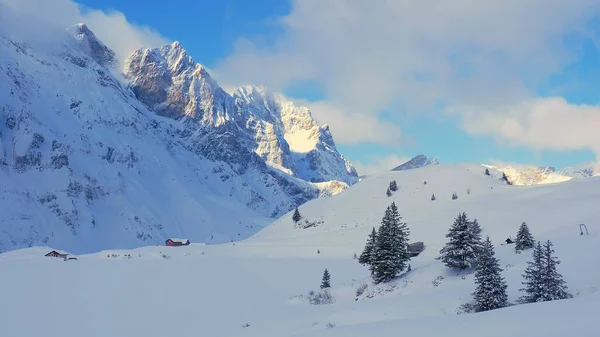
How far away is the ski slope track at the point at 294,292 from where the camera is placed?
1416 cm

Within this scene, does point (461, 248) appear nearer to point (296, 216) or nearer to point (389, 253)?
point (389, 253)

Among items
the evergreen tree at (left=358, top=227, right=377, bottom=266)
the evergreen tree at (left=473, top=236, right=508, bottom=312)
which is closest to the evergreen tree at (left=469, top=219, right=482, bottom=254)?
the evergreen tree at (left=473, top=236, right=508, bottom=312)

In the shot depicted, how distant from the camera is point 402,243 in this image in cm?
3198

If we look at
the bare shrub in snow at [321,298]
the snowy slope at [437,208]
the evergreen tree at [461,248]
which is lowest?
the bare shrub in snow at [321,298]

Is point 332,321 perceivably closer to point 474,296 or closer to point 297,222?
point 474,296

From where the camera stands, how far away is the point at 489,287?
19875 mm

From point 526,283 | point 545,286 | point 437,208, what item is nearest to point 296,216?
point 437,208

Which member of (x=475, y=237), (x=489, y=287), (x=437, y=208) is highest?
(x=437, y=208)

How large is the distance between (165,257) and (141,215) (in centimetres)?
14430

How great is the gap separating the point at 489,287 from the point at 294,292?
20.6 metres

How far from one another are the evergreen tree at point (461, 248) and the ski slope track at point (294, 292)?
815 mm

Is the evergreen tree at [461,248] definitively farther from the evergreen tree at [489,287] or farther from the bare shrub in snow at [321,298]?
the bare shrub in snow at [321,298]

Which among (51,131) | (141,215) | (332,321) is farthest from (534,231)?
(51,131)

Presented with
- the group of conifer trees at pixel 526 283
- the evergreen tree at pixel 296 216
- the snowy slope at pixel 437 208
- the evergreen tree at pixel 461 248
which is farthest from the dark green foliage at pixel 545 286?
the evergreen tree at pixel 296 216
